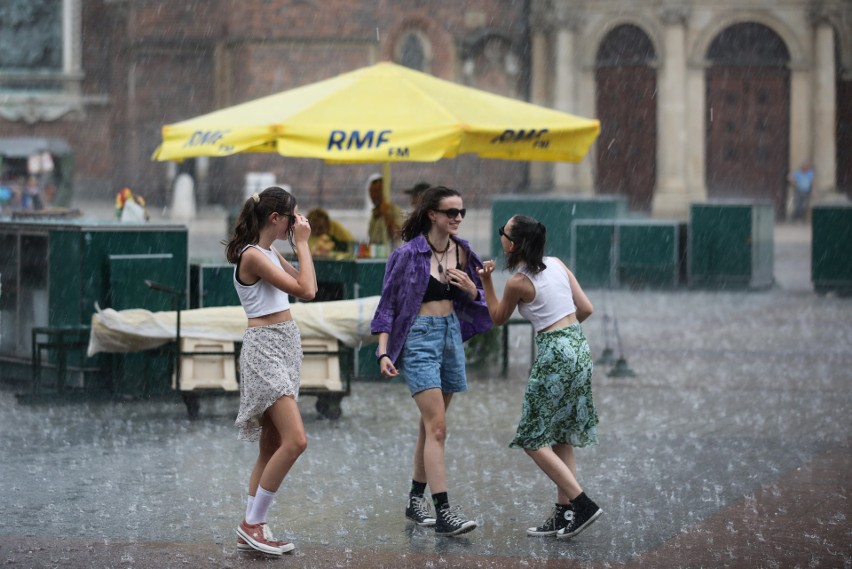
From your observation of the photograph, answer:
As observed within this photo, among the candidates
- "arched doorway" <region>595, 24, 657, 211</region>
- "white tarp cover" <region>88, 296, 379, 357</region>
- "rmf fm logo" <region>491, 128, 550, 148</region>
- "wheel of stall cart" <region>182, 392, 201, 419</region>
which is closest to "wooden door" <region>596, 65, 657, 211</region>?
"arched doorway" <region>595, 24, 657, 211</region>

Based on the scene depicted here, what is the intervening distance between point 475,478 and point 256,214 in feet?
8.04

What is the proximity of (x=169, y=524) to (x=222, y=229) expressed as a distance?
2768cm

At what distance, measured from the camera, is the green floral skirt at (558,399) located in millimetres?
7109

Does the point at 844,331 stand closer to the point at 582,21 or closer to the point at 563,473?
the point at 563,473

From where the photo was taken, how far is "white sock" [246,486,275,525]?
673cm

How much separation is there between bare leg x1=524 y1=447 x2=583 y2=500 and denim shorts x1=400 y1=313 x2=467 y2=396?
0.51 m

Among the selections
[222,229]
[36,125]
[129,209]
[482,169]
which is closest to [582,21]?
[482,169]

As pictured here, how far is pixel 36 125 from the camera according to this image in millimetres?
46500

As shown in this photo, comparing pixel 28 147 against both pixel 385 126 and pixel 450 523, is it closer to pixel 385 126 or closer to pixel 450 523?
pixel 385 126

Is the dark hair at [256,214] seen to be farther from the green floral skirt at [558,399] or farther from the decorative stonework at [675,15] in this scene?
the decorative stonework at [675,15]

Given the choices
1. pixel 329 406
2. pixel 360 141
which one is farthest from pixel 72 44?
pixel 329 406

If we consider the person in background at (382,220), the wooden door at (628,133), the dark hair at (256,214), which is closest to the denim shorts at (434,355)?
the dark hair at (256,214)

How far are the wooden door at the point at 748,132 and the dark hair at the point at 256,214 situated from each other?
31.9m

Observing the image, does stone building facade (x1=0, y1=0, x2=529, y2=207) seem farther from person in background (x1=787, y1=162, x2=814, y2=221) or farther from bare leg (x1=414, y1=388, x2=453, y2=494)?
bare leg (x1=414, y1=388, x2=453, y2=494)
